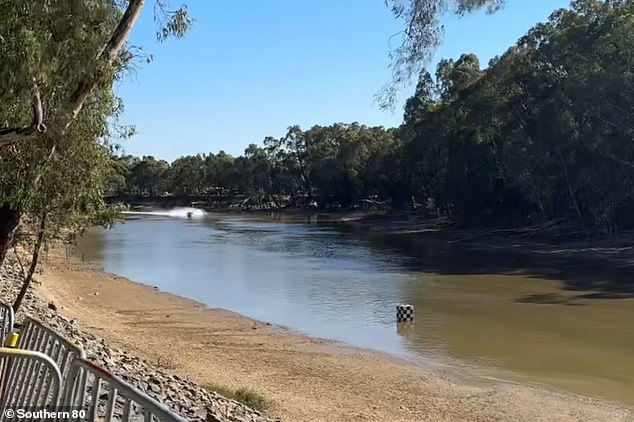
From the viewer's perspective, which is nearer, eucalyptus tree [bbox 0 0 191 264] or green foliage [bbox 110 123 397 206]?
eucalyptus tree [bbox 0 0 191 264]

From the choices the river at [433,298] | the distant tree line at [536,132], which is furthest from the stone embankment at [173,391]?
the distant tree line at [536,132]

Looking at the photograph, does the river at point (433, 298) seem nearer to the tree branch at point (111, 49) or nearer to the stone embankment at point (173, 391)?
the stone embankment at point (173, 391)

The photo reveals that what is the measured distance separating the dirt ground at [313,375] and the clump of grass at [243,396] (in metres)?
0.26

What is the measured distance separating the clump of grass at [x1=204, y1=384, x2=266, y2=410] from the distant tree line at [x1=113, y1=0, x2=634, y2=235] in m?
16.0

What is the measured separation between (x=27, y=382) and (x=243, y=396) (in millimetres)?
6905

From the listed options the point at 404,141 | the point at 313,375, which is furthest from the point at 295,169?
the point at 313,375

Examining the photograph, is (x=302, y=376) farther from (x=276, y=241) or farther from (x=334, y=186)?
(x=334, y=186)

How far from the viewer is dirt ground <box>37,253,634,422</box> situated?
12.2 metres

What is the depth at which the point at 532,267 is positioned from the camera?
3641cm

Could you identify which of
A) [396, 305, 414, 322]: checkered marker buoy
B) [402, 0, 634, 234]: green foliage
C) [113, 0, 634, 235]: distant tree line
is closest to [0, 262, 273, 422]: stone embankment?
[396, 305, 414, 322]: checkered marker buoy

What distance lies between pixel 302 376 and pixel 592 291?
16.9 metres

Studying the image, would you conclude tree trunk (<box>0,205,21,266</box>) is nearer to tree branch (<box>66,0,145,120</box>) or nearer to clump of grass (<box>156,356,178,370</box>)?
tree branch (<box>66,0,145,120</box>)

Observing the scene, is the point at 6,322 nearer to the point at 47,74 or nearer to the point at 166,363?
the point at 47,74

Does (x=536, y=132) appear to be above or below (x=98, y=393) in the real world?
above
